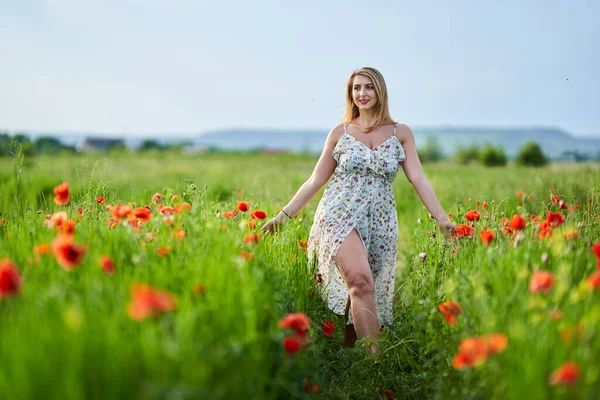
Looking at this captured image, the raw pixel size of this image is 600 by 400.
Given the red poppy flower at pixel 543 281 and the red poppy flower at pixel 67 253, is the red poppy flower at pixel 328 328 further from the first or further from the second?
the red poppy flower at pixel 67 253

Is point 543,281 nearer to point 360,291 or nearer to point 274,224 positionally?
point 360,291

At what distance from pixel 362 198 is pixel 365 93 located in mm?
823

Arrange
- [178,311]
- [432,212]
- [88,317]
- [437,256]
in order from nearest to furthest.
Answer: [88,317]
[178,311]
[432,212]
[437,256]

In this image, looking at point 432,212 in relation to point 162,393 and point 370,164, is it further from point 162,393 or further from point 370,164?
point 162,393

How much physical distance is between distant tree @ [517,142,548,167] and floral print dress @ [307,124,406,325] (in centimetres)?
3911

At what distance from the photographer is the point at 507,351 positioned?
227cm

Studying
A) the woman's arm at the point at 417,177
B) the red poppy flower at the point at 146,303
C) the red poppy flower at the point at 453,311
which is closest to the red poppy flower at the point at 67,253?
the red poppy flower at the point at 146,303

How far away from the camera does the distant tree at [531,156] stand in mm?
39906

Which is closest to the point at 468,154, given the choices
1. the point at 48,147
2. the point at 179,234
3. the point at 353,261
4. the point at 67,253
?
the point at 48,147

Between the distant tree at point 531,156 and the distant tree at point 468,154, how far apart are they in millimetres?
6784

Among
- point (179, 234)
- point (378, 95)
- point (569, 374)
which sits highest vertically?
point (378, 95)

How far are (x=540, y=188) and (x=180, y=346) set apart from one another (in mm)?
6627

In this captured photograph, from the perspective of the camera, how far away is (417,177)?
13.3ft

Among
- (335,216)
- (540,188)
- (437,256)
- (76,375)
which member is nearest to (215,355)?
(76,375)
